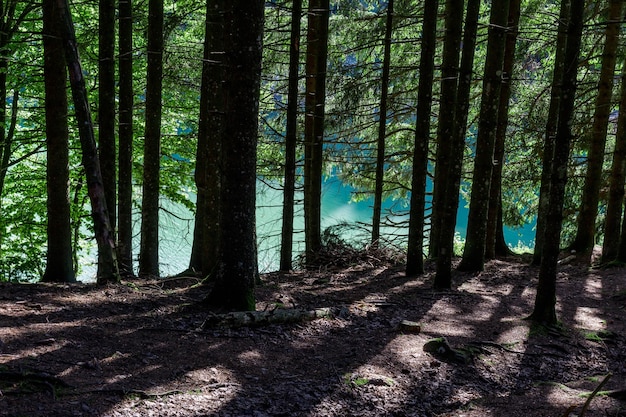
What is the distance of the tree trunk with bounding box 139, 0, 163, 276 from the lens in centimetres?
1082

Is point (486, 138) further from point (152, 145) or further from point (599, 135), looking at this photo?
point (152, 145)

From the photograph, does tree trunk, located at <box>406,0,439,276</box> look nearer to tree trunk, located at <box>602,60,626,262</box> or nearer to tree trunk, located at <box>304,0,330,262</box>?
tree trunk, located at <box>304,0,330,262</box>

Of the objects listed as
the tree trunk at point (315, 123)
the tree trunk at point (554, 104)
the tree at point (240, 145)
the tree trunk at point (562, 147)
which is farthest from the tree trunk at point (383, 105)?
the tree at point (240, 145)

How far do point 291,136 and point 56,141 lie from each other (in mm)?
5048

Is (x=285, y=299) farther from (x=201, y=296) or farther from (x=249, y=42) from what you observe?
(x=249, y=42)

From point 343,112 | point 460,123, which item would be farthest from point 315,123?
point 460,123

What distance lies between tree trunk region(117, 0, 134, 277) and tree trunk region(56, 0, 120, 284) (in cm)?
243

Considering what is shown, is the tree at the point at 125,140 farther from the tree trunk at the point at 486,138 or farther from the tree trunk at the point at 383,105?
→ the tree trunk at the point at 486,138

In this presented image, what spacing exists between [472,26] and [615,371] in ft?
19.4

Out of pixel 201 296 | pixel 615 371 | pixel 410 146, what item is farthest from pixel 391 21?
pixel 615 371

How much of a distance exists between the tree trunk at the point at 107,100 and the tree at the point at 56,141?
105 cm

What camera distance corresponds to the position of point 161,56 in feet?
34.8

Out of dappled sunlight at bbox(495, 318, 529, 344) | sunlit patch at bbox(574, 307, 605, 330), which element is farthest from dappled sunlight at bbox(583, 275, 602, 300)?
dappled sunlight at bbox(495, 318, 529, 344)

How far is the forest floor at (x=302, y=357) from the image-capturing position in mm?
4539
